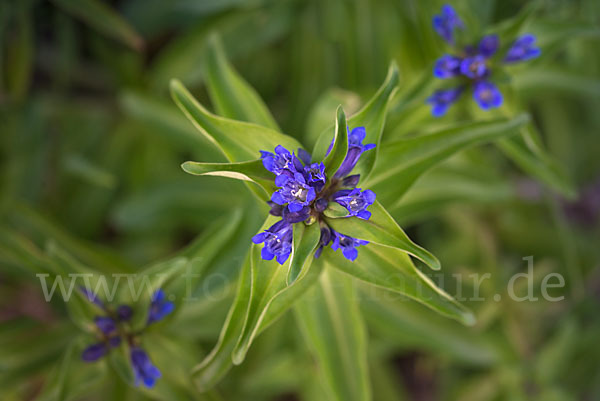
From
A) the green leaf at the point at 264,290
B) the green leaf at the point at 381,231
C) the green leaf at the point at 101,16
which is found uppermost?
the green leaf at the point at 101,16

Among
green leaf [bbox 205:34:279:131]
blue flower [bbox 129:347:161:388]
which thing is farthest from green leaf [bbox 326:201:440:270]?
blue flower [bbox 129:347:161:388]

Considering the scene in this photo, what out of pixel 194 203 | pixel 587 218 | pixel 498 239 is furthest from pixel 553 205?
pixel 194 203

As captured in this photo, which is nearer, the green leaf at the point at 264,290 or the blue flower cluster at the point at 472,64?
the green leaf at the point at 264,290

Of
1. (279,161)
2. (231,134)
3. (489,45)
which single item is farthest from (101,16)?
(489,45)

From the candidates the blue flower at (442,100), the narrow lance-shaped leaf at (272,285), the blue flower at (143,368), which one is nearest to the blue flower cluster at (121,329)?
the blue flower at (143,368)

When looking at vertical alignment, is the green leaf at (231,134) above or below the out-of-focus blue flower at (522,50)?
below

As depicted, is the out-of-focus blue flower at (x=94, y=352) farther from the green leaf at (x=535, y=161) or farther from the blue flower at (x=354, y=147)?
the green leaf at (x=535, y=161)

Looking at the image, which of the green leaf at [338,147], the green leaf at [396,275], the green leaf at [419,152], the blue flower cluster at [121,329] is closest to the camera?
the green leaf at [338,147]
